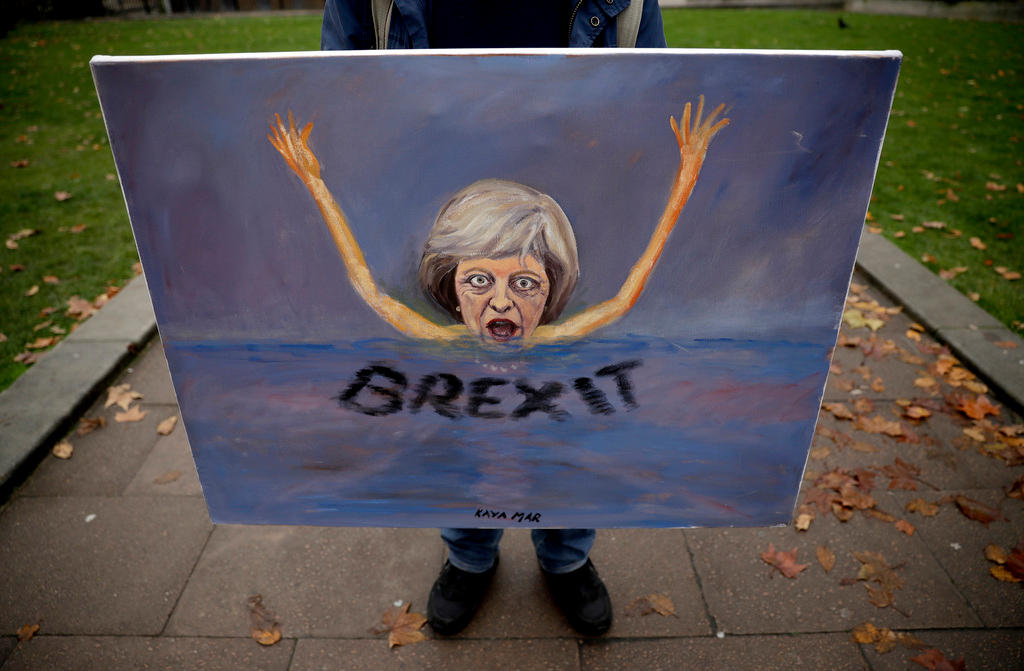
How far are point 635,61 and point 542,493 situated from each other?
105 cm

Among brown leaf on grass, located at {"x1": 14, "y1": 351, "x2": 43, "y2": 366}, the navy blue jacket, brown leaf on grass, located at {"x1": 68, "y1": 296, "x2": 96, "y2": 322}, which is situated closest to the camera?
the navy blue jacket

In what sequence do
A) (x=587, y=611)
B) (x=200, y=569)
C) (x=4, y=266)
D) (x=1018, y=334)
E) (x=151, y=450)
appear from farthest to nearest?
(x=4, y=266), (x=1018, y=334), (x=151, y=450), (x=200, y=569), (x=587, y=611)

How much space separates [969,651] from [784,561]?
24.6 inches

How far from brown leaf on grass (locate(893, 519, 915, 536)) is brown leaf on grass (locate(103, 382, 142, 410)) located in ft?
12.3

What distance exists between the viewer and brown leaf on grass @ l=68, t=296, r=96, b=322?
4.09 metres

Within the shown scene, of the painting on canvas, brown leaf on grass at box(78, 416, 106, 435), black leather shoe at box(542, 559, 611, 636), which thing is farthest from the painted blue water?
brown leaf on grass at box(78, 416, 106, 435)

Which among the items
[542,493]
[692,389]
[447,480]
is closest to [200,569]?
[447,480]

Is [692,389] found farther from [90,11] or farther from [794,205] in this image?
[90,11]

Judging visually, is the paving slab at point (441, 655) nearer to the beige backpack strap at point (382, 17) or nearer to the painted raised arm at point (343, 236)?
the painted raised arm at point (343, 236)

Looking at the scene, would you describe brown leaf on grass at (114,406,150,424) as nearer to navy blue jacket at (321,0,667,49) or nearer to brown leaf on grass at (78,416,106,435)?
brown leaf on grass at (78,416,106,435)

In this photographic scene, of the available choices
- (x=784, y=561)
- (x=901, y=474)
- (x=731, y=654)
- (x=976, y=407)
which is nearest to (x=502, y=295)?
(x=731, y=654)

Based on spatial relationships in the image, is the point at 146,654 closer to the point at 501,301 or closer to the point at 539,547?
the point at 539,547

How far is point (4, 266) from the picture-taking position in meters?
4.62

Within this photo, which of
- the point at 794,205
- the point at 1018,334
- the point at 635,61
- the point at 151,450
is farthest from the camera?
the point at 1018,334
